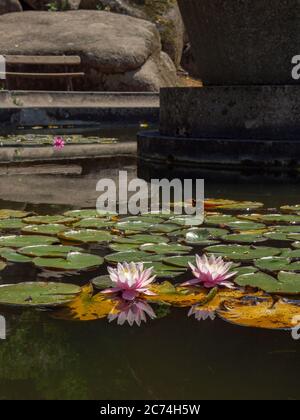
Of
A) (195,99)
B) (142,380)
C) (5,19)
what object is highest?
(5,19)

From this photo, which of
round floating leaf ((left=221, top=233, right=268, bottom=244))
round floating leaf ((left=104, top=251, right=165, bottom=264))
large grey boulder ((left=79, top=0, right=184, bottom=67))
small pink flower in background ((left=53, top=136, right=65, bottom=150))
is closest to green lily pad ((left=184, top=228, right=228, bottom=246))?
round floating leaf ((left=221, top=233, right=268, bottom=244))

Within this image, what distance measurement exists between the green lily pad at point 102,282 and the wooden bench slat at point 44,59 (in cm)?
875

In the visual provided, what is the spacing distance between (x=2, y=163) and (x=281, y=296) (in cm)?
345

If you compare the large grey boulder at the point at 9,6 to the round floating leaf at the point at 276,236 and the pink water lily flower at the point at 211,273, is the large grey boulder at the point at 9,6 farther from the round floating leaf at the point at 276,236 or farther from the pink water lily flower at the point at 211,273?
the pink water lily flower at the point at 211,273

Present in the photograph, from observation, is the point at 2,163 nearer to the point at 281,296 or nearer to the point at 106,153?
the point at 106,153

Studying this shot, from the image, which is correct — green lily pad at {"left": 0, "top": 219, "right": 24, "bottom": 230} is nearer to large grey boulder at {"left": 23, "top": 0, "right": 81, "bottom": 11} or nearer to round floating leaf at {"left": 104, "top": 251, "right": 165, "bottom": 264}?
round floating leaf at {"left": 104, "top": 251, "right": 165, "bottom": 264}

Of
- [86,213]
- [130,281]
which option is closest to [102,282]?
[130,281]

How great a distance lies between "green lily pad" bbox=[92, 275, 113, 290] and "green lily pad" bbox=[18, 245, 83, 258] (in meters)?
0.29

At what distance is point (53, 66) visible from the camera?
442 inches

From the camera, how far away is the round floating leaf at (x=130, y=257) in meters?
2.24

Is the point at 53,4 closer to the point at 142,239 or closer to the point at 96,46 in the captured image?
the point at 96,46

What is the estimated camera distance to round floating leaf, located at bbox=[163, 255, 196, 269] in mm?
2201

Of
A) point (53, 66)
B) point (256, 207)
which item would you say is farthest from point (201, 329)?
point (53, 66)

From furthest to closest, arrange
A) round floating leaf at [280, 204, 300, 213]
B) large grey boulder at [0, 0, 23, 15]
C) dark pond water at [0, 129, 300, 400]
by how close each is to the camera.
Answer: large grey boulder at [0, 0, 23, 15], round floating leaf at [280, 204, 300, 213], dark pond water at [0, 129, 300, 400]
